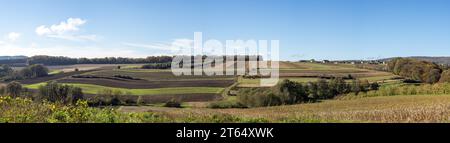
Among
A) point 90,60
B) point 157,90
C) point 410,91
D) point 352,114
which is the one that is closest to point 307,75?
point 410,91

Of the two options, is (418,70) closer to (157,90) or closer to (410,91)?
(410,91)

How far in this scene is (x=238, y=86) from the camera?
64000 mm

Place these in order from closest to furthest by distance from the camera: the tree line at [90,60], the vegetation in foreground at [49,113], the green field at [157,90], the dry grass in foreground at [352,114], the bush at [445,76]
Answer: the vegetation in foreground at [49,113]
the dry grass in foreground at [352,114]
the green field at [157,90]
the tree line at [90,60]
the bush at [445,76]

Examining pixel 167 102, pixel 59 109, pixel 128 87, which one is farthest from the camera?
pixel 128 87

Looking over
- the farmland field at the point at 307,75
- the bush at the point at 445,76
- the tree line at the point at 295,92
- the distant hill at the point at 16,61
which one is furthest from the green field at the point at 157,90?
the bush at the point at 445,76

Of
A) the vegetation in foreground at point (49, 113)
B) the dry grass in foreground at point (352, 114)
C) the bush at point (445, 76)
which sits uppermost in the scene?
the vegetation in foreground at point (49, 113)

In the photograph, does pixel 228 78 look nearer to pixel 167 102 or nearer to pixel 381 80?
pixel 167 102

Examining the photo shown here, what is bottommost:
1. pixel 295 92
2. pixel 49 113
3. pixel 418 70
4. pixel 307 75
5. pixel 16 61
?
pixel 295 92

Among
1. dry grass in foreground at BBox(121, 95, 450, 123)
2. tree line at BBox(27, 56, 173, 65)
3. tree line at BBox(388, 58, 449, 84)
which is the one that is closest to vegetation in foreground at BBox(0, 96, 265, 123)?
dry grass in foreground at BBox(121, 95, 450, 123)

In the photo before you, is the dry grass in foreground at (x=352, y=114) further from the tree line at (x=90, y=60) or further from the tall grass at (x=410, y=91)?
the tree line at (x=90, y=60)

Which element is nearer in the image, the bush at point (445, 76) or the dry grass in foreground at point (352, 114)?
the dry grass in foreground at point (352, 114)

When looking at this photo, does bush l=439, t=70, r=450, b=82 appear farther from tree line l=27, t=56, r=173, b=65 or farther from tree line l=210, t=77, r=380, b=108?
tree line l=27, t=56, r=173, b=65
